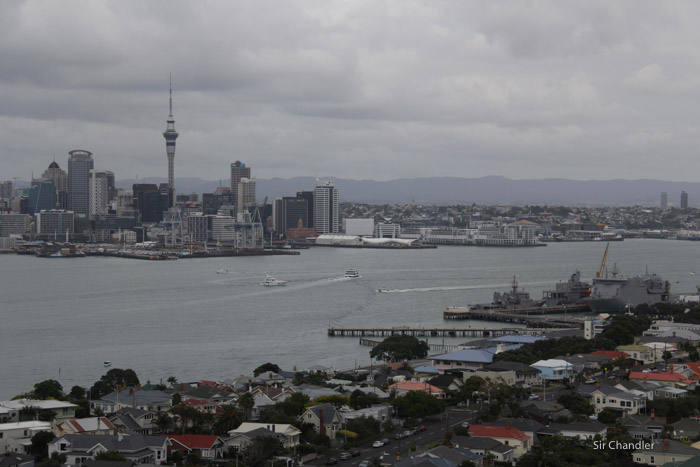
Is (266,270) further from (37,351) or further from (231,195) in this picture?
(231,195)

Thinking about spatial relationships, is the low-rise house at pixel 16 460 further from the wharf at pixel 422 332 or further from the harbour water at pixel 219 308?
the wharf at pixel 422 332

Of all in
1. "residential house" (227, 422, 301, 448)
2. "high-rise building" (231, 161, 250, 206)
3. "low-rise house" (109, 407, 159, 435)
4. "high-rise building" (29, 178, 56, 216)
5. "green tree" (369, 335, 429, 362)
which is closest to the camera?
"residential house" (227, 422, 301, 448)

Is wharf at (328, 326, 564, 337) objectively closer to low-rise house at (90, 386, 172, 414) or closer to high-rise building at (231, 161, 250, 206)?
low-rise house at (90, 386, 172, 414)

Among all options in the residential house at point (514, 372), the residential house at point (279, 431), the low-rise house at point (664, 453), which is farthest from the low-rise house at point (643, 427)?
the residential house at point (279, 431)

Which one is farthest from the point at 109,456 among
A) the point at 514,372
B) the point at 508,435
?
the point at 514,372

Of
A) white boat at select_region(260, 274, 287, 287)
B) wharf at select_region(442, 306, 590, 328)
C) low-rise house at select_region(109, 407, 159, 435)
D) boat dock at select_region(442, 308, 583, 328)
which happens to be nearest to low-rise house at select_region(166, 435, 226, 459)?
low-rise house at select_region(109, 407, 159, 435)

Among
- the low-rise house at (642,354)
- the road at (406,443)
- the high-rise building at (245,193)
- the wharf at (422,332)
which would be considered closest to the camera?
the road at (406,443)

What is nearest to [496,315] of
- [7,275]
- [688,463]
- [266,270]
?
[688,463]
